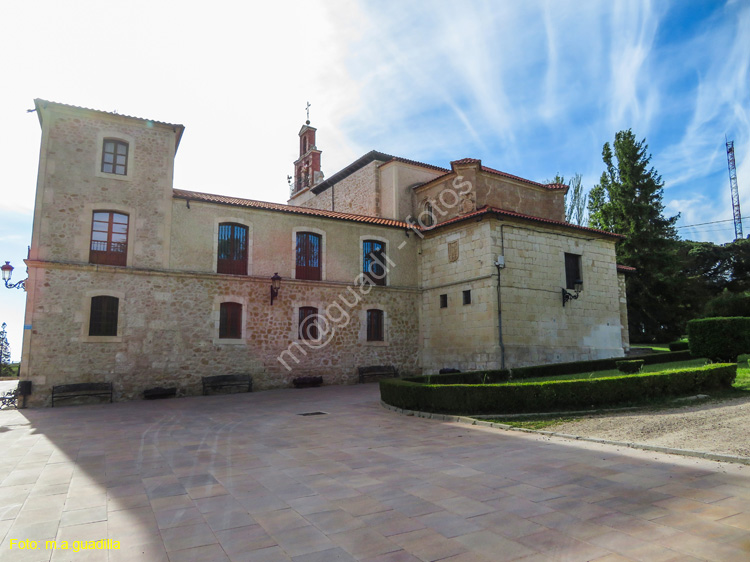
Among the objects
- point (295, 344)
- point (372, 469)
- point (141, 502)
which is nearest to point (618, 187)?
point (295, 344)

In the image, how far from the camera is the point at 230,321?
625 inches

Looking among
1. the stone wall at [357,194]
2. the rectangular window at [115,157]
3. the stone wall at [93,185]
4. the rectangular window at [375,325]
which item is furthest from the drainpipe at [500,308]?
the rectangular window at [115,157]

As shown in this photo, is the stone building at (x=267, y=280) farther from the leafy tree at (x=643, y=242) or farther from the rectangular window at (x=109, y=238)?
the leafy tree at (x=643, y=242)

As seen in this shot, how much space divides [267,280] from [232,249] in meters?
1.61

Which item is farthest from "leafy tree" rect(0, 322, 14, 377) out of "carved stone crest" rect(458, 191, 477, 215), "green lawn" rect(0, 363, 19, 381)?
"carved stone crest" rect(458, 191, 477, 215)

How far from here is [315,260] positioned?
17.8 meters

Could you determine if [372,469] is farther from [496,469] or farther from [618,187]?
[618,187]

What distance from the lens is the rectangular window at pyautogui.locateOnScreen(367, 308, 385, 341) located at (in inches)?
728

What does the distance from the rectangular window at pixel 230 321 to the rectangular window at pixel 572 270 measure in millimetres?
12371

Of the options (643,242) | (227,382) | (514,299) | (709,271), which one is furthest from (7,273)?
(709,271)

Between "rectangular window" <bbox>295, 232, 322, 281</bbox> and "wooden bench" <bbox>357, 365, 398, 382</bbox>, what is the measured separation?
12.9ft

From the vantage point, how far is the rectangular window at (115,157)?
14.8 metres

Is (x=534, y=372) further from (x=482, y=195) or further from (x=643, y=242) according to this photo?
(x=643, y=242)

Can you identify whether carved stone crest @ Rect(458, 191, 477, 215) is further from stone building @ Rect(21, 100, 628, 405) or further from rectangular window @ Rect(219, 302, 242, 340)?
rectangular window @ Rect(219, 302, 242, 340)
